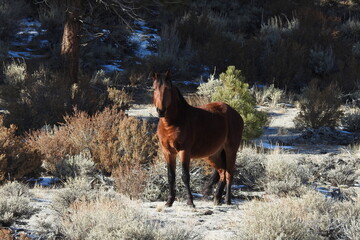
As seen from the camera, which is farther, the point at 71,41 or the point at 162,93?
the point at 71,41

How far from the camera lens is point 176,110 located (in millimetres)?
6355

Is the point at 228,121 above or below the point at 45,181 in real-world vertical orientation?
above

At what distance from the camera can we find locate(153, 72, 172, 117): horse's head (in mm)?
6066

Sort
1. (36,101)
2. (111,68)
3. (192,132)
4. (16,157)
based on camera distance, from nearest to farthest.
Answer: (192,132) → (16,157) → (36,101) → (111,68)

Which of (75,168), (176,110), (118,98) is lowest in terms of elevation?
(118,98)

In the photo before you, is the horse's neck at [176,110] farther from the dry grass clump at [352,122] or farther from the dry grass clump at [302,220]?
the dry grass clump at [352,122]

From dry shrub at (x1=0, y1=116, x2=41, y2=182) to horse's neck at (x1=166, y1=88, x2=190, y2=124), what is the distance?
288 centimetres

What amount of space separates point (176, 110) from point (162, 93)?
1.17 feet

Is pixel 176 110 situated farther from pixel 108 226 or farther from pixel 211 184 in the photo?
pixel 108 226

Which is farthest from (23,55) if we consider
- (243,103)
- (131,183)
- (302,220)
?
(302,220)

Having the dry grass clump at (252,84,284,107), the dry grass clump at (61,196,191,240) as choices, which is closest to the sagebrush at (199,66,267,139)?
the dry grass clump at (252,84,284,107)

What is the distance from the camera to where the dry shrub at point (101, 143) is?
891 cm

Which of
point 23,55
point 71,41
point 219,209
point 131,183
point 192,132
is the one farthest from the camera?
point 23,55

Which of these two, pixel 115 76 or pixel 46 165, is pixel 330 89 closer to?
pixel 115 76
